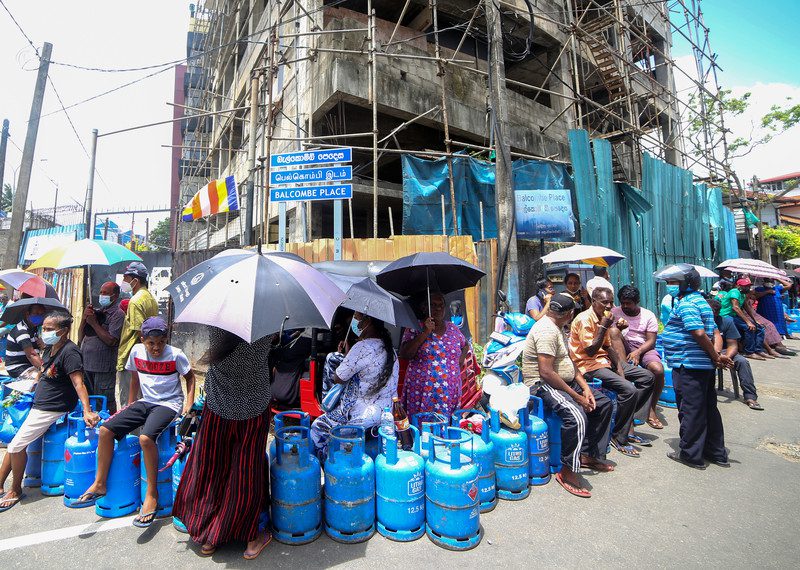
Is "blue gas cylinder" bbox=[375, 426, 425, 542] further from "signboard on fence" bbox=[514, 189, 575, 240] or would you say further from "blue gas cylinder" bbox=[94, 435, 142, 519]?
"signboard on fence" bbox=[514, 189, 575, 240]

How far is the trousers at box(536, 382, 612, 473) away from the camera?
11.5ft

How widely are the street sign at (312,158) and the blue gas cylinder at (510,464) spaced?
479 cm

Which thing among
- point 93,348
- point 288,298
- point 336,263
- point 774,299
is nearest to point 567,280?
point 336,263

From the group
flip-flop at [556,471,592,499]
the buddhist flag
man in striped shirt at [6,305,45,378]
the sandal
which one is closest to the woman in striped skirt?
flip-flop at [556,471,592,499]

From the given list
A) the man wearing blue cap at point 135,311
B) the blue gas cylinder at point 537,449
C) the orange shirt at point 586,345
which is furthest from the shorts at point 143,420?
the orange shirt at point 586,345

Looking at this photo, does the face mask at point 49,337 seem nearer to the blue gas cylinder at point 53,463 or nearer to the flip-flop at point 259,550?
the blue gas cylinder at point 53,463

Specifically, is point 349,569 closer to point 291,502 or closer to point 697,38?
point 291,502

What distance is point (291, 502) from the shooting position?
2781 mm

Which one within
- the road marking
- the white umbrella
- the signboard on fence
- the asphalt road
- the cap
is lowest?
the asphalt road

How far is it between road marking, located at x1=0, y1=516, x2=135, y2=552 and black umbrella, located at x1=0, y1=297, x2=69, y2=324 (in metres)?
1.99

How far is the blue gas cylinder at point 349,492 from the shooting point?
110 inches

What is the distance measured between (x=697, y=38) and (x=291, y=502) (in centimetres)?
2272

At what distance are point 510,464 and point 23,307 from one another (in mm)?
5011

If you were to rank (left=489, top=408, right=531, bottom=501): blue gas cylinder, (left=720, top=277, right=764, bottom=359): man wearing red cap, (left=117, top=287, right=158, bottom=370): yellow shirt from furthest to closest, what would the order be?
(left=720, top=277, right=764, bottom=359): man wearing red cap → (left=117, top=287, right=158, bottom=370): yellow shirt → (left=489, top=408, right=531, bottom=501): blue gas cylinder
